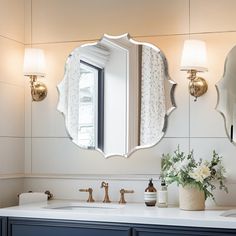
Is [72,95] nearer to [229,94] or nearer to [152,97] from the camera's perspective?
[152,97]

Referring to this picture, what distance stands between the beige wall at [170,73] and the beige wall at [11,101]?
6cm

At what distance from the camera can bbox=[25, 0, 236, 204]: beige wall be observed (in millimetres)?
3084

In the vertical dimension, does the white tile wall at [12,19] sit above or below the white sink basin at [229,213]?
above

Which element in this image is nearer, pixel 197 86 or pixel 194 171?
pixel 194 171

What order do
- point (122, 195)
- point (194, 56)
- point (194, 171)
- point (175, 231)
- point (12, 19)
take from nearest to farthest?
point (175, 231)
point (194, 171)
point (194, 56)
point (122, 195)
point (12, 19)

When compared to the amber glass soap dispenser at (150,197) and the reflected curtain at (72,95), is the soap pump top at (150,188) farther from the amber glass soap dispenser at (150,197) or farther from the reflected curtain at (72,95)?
the reflected curtain at (72,95)

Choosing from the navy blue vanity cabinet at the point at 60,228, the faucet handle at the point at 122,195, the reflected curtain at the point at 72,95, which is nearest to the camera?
the navy blue vanity cabinet at the point at 60,228

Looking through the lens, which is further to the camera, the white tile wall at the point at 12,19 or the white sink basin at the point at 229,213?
the white tile wall at the point at 12,19

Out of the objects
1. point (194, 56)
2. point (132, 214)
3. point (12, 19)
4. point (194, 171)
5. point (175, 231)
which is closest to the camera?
point (175, 231)

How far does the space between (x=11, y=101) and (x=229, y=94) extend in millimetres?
1332

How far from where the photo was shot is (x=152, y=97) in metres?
3.20

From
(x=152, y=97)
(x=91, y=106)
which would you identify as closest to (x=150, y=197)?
(x=152, y=97)

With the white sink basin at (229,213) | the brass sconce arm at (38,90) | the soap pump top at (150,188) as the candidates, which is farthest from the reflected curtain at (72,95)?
the white sink basin at (229,213)

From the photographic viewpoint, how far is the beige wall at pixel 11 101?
10.8 feet
